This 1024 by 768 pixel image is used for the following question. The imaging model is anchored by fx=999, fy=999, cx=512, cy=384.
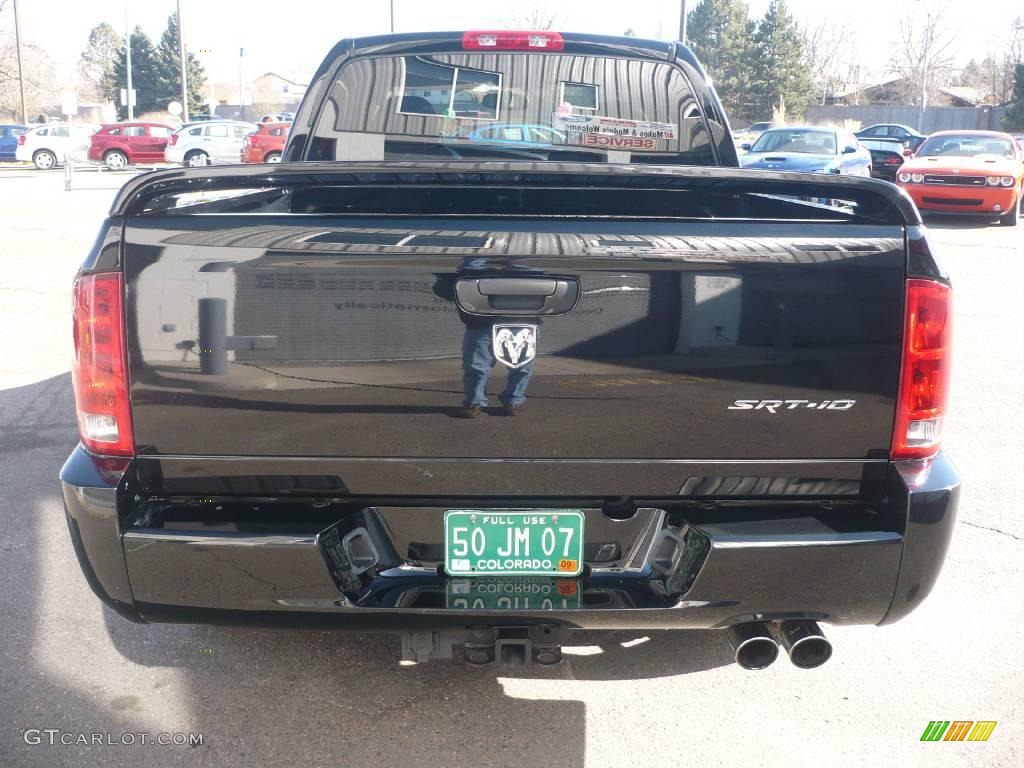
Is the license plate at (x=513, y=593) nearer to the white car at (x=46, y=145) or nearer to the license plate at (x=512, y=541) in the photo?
the license plate at (x=512, y=541)

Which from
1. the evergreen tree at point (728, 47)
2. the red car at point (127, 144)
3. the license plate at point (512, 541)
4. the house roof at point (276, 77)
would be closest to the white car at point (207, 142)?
the red car at point (127, 144)

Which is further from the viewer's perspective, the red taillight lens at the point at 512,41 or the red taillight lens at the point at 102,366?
the red taillight lens at the point at 512,41

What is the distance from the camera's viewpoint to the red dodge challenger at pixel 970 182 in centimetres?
1700

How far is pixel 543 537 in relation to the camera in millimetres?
2480

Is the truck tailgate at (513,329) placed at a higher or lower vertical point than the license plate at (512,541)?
higher

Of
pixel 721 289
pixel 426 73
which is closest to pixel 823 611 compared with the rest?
pixel 721 289

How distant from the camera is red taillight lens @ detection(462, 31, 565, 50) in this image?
14.3ft

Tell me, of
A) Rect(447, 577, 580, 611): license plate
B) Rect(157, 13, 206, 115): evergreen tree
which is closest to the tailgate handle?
Rect(447, 577, 580, 611): license plate

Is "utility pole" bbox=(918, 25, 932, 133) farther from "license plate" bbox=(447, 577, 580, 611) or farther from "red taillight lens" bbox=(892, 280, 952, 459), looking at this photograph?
"license plate" bbox=(447, 577, 580, 611)

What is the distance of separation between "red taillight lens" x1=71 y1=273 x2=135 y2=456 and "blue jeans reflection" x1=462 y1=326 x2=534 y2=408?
811mm

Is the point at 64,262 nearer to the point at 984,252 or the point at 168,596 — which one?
the point at 168,596

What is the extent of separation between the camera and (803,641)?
2.57m

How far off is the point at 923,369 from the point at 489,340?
1057 mm

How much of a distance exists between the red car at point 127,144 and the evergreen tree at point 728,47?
4454 centimetres
